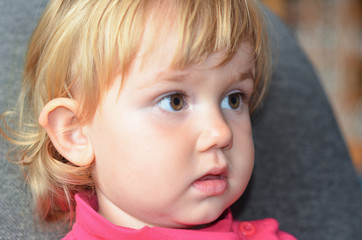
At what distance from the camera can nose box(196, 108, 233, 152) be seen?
732mm

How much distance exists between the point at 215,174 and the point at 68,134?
265 millimetres

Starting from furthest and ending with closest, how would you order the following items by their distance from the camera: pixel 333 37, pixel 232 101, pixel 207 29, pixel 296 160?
pixel 333 37, pixel 296 160, pixel 232 101, pixel 207 29

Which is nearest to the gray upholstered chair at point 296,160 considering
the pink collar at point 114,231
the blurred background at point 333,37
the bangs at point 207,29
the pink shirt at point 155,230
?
the pink shirt at point 155,230

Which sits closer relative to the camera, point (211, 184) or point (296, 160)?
point (211, 184)

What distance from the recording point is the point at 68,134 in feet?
2.68

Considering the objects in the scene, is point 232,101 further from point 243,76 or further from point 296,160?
point 296,160

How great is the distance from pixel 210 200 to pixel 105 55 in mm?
293

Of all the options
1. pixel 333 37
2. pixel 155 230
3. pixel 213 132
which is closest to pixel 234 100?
pixel 213 132

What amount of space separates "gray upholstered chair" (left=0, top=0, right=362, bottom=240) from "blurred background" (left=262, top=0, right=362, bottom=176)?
1.92 metres

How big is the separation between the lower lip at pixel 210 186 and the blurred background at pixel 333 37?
240cm

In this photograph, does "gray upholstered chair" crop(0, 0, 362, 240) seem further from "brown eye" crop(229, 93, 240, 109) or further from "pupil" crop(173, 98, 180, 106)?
"pupil" crop(173, 98, 180, 106)

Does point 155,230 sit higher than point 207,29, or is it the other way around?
point 207,29

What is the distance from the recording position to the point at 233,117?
0.83 meters

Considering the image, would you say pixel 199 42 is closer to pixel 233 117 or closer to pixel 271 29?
pixel 233 117
